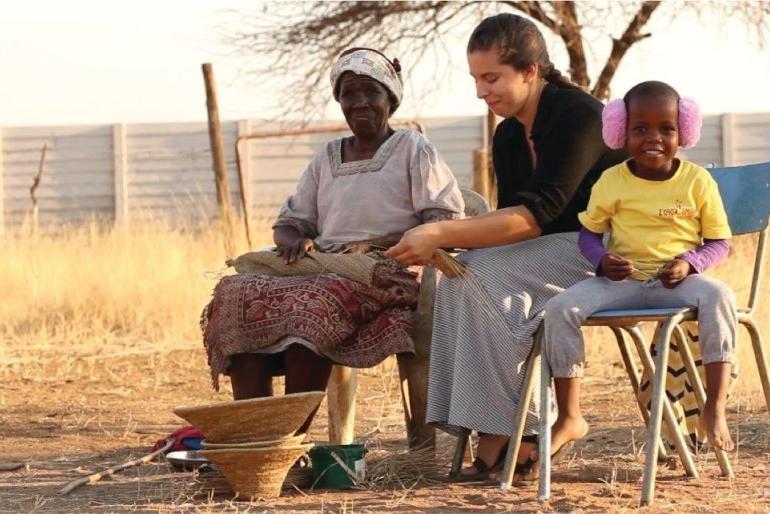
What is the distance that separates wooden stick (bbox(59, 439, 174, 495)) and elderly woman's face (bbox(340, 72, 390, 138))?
58.3 inches

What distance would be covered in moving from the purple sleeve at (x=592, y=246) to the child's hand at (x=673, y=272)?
21 cm

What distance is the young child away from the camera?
4.36 metres

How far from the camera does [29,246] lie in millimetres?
13875

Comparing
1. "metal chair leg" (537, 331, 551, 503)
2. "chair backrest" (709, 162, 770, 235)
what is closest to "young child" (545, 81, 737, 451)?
"metal chair leg" (537, 331, 551, 503)

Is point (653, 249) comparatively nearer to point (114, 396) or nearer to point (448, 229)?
point (448, 229)

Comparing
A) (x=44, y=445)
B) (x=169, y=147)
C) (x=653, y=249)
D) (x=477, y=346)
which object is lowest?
(x=44, y=445)

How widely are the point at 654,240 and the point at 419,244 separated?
750 millimetres

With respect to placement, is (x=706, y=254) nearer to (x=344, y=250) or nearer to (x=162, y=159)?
(x=344, y=250)

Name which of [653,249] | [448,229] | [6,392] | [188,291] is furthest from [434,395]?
[188,291]

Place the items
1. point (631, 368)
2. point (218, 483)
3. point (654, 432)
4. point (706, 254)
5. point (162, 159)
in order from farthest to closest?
point (162, 159), point (631, 368), point (218, 483), point (706, 254), point (654, 432)

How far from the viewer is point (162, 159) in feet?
74.4

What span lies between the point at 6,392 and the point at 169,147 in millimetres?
14933

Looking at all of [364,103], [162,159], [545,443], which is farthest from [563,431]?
[162,159]

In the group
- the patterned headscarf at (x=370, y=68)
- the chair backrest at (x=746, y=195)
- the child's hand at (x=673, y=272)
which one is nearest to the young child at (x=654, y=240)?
the child's hand at (x=673, y=272)
